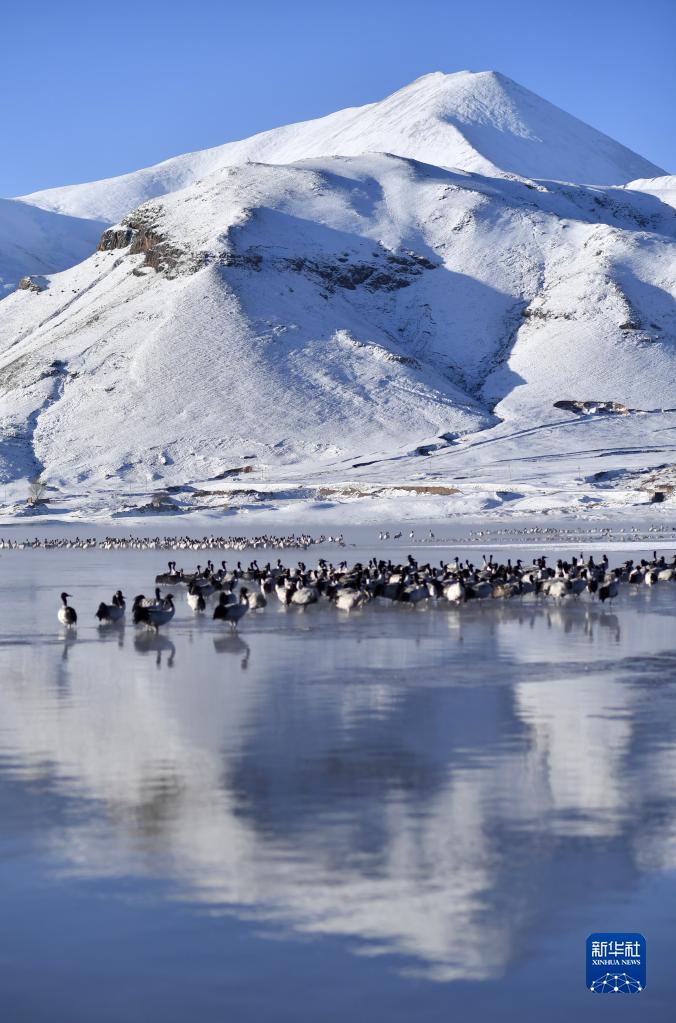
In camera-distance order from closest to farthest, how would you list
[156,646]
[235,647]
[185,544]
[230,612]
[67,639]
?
[235,647]
[156,646]
[67,639]
[230,612]
[185,544]

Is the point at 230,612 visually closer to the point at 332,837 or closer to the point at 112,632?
the point at 112,632

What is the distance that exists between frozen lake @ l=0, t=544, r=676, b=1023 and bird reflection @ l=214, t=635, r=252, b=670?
0.83 meters

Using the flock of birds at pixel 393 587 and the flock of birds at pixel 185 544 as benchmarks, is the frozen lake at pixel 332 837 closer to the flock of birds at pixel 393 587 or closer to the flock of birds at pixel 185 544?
the flock of birds at pixel 393 587

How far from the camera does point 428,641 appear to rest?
1220 inches

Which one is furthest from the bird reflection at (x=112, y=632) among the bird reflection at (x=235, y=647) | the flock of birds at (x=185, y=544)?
the flock of birds at (x=185, y=544)

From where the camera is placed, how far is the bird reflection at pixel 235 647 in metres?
28.1

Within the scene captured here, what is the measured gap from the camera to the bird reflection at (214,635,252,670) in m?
28.1

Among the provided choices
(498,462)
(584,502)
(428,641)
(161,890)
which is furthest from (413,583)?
(498,462)

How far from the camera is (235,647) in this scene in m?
30.0

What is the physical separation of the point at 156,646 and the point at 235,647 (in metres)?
1.79

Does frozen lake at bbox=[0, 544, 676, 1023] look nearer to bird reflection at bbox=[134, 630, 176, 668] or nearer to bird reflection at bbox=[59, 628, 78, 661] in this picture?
bird reflection at bbox=[134, 630, 176, 668]

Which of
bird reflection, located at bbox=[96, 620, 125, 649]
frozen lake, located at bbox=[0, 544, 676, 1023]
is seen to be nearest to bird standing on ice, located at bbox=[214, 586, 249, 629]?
bird reflection, located at bbox=[96, 620, 125, 649]

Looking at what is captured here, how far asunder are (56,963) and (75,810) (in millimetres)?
4465

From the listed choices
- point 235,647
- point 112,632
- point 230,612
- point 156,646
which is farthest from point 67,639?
point 235,647
